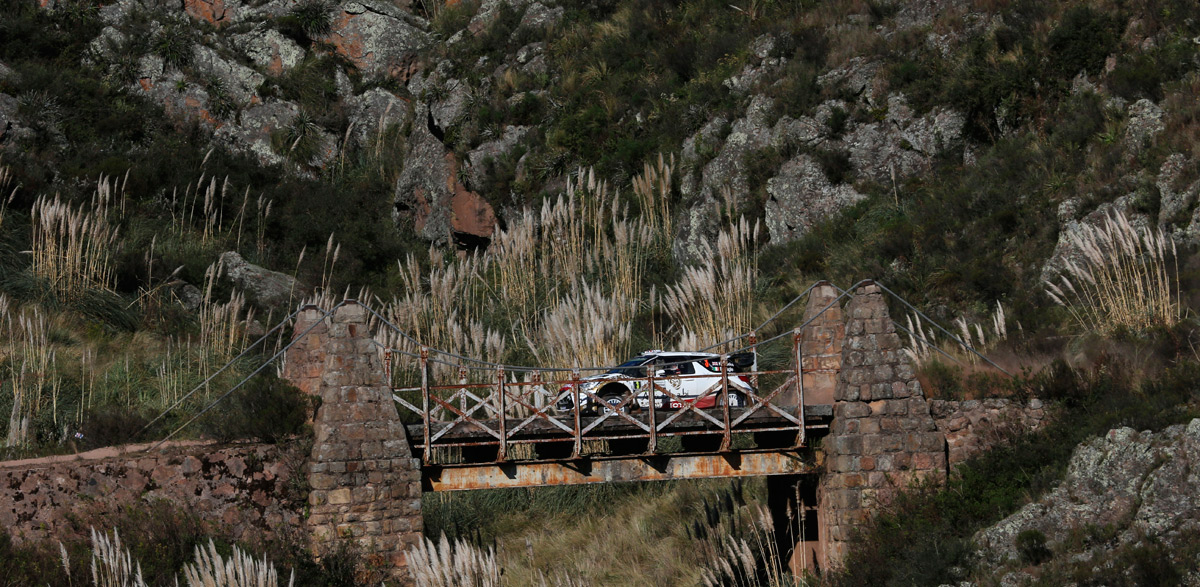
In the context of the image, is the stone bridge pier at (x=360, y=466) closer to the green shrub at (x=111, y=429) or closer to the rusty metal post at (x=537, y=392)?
the rusty metal post at (x=537, y=392)

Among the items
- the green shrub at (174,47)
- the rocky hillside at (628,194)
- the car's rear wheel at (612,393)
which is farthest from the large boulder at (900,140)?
the green shrub at (174,47)

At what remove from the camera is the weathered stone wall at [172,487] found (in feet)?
52.3

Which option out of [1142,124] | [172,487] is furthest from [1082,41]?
[172,487]

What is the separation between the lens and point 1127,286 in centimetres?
1884

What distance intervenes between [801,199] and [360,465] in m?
15.6

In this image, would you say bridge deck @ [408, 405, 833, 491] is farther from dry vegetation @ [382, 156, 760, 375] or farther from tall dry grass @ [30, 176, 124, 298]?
tall dry grass @ [30, 176, 124, 298]

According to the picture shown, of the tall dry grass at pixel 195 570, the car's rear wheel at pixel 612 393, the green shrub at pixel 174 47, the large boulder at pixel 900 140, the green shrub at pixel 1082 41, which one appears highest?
the green shrub at pixel 174 47

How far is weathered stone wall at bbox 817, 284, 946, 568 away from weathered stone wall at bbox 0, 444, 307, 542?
7939 mm

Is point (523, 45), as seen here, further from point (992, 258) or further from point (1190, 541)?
point (1190, 541)

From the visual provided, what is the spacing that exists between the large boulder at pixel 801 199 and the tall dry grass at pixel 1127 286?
8.90 metres

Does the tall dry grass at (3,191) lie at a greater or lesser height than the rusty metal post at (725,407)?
greater

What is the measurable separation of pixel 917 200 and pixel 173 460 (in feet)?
59.0

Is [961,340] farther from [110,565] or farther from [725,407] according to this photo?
[110,565]

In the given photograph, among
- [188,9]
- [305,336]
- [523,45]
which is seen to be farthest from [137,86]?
[305,336]
